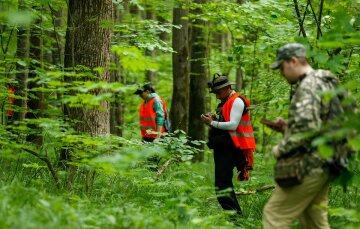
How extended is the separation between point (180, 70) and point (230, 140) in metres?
6.30

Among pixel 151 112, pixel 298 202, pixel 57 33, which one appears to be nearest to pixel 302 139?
pixel 298 202

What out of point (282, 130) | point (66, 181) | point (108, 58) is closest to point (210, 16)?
point (108, 58)

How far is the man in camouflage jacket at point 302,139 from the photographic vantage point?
441 centimetres

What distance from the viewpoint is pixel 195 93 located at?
14.2 meters

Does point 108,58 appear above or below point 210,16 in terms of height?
below

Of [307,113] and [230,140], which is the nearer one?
[307,113]

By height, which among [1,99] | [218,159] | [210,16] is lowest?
[218,159]

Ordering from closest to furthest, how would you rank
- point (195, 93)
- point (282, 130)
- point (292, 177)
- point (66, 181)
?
1. point (292, 177)
2. point (282, 130)
3. point (66, 181)
4. point (195, 93)

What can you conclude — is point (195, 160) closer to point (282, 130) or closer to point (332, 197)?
point (332, 197)

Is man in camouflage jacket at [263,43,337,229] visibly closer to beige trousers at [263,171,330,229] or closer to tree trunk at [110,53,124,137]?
beige trousers at [263,171,330,229]

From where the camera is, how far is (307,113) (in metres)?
4.38

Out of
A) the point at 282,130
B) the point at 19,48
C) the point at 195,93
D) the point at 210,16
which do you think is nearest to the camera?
the point at 282,130

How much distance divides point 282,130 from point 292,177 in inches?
20.0

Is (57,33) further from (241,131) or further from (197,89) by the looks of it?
(241,131)
